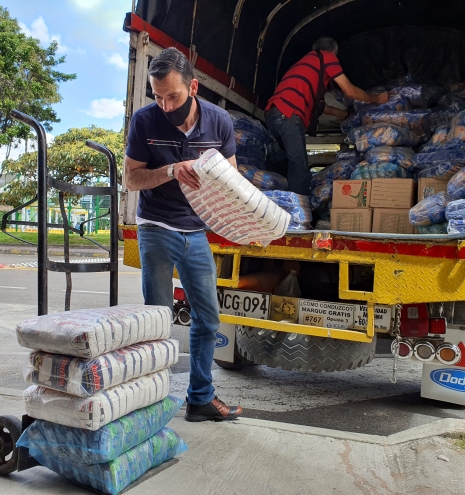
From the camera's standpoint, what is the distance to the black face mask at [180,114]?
9.00 ft

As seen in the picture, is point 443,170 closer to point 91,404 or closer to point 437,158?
point 437,158

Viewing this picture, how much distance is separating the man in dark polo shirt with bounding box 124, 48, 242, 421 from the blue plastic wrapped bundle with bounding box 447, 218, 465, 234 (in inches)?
58.0

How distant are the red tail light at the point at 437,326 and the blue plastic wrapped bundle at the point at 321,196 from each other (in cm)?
159

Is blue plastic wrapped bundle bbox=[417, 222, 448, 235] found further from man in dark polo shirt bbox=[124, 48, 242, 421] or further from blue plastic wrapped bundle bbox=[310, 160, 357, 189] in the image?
man in dark polo shirt bbox=[124, 48, 242, 421]

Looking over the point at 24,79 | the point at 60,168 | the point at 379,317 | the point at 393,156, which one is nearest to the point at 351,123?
the point at 393,156

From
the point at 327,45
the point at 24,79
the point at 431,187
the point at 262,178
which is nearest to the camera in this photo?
the point at 431,187

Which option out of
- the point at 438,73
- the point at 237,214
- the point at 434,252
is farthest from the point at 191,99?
the point at 438,73

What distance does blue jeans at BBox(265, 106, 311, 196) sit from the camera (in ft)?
16.4

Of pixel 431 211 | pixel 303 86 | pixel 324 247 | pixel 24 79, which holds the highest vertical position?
pixel 24 79

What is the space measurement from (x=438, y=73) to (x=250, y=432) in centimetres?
444

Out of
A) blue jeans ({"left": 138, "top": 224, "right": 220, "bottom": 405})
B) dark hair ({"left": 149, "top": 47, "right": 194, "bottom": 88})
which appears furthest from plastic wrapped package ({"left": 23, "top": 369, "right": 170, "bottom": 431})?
dark hair ({"left": 149, "top": 47, "right": 194, "bottom": 88})

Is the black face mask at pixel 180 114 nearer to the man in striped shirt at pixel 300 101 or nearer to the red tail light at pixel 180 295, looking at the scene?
the red tail light at pixel 180 295

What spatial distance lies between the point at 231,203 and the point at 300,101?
2.88 metres

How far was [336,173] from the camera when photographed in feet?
16.3
